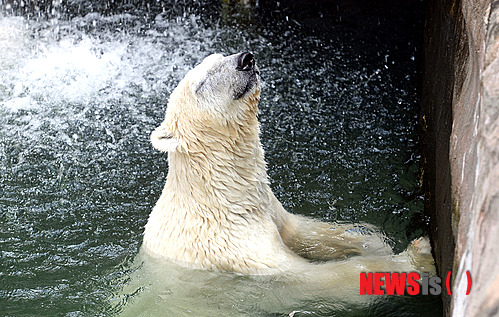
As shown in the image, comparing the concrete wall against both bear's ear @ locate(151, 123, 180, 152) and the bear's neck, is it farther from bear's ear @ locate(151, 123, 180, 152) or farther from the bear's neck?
bear's ear @ locate(151, 123, 180, 152)

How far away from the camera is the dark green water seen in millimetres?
3910

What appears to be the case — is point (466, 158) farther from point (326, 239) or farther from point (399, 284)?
point (326, 239)

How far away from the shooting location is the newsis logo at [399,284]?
10.3 ft

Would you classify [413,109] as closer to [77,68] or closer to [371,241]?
[371,241]

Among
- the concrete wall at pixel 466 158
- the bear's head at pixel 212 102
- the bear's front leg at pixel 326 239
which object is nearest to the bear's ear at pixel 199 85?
the bear's head at pixel 212 102

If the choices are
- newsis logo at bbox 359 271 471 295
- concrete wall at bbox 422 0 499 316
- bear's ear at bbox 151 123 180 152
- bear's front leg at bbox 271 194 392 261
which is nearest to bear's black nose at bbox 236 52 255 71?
bear's ear at bbox 151 123 180 152

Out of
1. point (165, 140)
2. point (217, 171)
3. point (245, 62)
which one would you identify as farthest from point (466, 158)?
point (165, 140)

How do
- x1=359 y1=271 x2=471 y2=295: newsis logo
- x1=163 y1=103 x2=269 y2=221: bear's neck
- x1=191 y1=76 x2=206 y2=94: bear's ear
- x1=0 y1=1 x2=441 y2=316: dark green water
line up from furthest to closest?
x1=0 y1=1 x2=441 y2=316: dark green water → x1=163 y1=103 x2=269 y2=221: bear's neck → x1=191 y1=76 x2=206 y2=94: bear's ear → x1=359 y1=271 x2=471 y2=295: newsis logo

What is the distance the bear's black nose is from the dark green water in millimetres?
1421

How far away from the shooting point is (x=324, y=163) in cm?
483

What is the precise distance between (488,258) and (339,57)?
5195 mm

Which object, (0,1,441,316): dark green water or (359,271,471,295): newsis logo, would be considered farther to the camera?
(0,1,441,316): dark green water

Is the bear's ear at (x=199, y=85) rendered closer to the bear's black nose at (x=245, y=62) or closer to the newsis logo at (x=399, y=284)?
the bear's black nose at (x=245, y=62)

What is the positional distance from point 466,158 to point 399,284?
3.74ft
